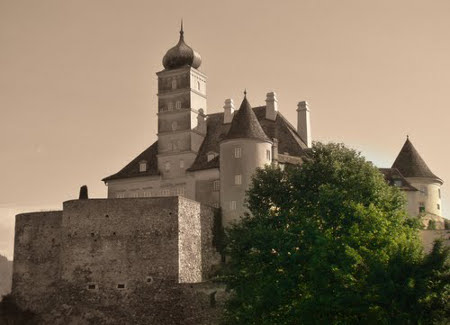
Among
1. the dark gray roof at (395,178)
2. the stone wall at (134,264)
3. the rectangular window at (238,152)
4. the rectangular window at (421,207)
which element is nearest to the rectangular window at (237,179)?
the rectangular window at (238,152)

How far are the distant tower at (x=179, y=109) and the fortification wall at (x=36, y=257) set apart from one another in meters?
12.6

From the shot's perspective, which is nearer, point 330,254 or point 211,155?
point 330,254

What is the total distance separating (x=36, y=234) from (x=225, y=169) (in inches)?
603

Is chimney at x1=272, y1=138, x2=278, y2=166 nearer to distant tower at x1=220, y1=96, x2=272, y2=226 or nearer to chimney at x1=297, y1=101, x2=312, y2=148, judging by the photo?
distant tower at x1=220, y1=96, x2=272, y2=226

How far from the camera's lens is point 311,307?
4641 cm

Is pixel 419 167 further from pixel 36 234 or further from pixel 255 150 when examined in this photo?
pixel 36 234

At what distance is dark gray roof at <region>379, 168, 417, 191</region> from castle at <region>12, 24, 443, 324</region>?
116mm

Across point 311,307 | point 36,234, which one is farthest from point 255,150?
point 311,307

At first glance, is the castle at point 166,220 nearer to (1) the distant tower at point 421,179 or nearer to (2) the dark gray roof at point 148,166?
(2) the dark gray roof at point 148,166

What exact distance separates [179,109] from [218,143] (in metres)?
5.09

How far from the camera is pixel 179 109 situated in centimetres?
8025

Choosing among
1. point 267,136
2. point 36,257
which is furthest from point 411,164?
point 36,257

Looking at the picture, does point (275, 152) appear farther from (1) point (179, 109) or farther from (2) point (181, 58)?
(2) point (181, 58)

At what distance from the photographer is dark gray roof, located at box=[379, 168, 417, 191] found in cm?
7881
